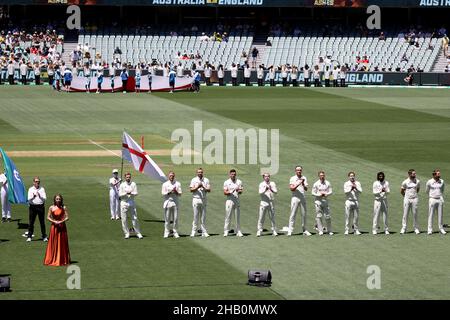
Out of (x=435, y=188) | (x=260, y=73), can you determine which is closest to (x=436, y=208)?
(x=435, y=188)

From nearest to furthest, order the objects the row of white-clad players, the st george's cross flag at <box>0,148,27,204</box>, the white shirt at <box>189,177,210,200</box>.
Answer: the row of white-clad players, the white shirt at <box>189,177,210,200</box>, the st george's cross flag at <box>0,148,27,204</box>

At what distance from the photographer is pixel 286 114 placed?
196 feet

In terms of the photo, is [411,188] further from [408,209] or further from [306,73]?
[306,73]

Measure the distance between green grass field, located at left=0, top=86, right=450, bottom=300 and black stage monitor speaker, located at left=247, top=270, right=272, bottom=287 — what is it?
0.18 m

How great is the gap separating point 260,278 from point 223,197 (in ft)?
39.6

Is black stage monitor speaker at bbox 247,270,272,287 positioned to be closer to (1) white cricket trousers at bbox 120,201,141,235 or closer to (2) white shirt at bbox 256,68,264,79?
(1) white cricket trousers at bbox 120,201,141,235

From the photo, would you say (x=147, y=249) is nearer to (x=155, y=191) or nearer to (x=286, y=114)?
(x=155, y=191)

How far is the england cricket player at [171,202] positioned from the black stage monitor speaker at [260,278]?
5.52 metres

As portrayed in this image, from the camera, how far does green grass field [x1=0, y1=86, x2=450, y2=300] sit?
23.8 metres

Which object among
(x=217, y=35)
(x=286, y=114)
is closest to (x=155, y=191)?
(x=286, y=114)

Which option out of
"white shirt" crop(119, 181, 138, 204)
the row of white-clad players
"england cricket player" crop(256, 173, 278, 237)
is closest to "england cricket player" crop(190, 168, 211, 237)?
the row of white-clad players

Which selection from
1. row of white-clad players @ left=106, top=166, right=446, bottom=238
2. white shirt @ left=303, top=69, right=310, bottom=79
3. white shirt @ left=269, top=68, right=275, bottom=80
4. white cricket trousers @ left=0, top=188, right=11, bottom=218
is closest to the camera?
row of white-clad players @ left=106, top=166, right=446, bottom=238

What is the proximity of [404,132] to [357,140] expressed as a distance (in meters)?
4.04

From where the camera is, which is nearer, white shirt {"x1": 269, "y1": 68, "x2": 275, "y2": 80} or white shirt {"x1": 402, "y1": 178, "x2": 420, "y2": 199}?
white shirt {"x1": 402, "y1": 178, "x2": 420, "y2": 199}
